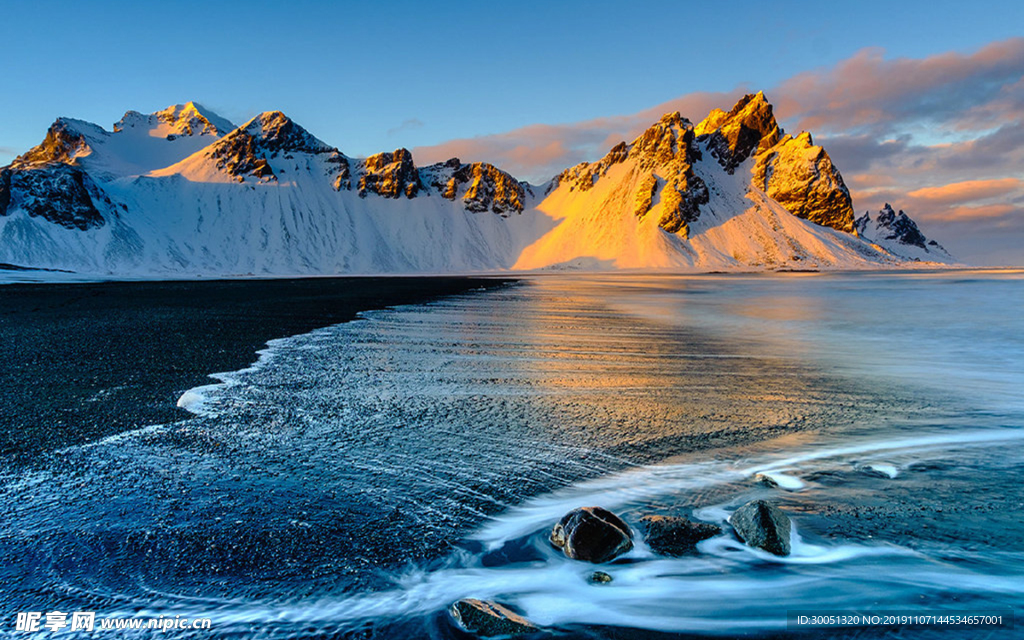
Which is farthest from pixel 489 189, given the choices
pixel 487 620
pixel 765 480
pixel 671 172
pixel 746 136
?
pixel 487 620

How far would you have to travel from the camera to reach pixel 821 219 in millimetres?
182875

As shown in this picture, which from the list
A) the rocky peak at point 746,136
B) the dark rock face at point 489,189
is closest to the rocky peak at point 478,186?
the dark rock face at point 489,189

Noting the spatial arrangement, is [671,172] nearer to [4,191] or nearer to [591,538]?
[4,191]

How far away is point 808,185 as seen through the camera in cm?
17938

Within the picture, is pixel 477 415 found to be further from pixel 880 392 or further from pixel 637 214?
pixel 637 214

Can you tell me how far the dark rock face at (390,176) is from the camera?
172 meters

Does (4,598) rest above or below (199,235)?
below

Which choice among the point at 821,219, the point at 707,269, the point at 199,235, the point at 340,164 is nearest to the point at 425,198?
the point at 340,164

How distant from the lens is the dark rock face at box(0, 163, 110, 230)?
12019cm

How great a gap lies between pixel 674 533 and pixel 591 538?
0.88 m

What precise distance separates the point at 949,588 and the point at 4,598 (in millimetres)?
7385

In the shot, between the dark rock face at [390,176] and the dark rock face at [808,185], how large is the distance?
11811 centimetres

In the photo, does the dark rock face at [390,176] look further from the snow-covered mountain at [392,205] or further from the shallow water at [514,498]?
the shallow water at [514,498]

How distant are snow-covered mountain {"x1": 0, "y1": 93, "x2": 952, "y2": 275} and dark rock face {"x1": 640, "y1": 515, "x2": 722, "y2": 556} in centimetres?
13622
